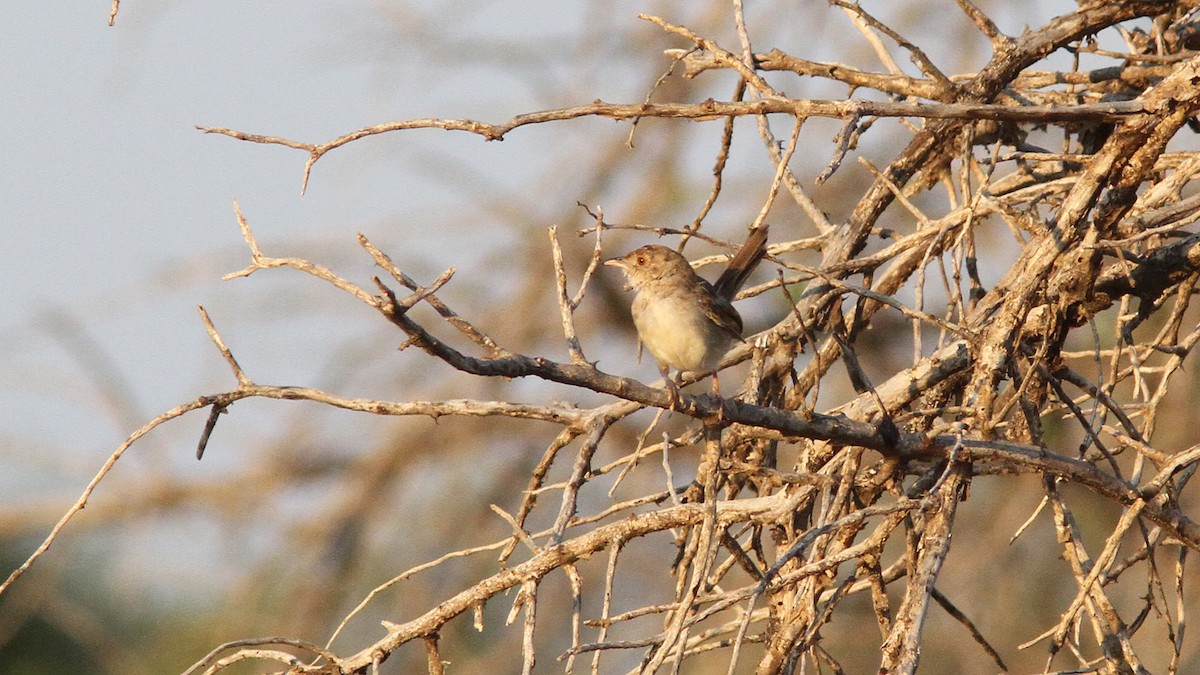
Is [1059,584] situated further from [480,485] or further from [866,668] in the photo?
[480,485]

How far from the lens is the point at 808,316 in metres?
3.47

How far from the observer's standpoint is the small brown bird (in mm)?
4301

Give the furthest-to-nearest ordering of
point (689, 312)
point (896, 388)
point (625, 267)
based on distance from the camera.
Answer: point (625, 267) < point (689, 312) < point (896, 388)

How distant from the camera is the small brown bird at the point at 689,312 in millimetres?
4301

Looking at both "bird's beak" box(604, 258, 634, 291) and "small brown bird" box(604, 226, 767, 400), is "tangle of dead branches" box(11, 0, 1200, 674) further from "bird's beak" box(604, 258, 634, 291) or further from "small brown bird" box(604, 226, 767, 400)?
"bird's beak" box(604, 258, 634, 291)

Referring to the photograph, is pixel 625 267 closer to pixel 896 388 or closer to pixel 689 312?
pixel 689 312

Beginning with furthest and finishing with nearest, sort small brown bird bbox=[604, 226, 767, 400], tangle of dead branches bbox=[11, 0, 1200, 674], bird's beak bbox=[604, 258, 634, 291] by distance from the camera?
1. bird's beak bbox=[604, 258, 634, 291]
2. small brown bird bbox=[604, 226, 767, 400]
3. tangle of dead branches bbox=[11, 0, 1200, 674]

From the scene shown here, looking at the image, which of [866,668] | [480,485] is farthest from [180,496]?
[866,668]

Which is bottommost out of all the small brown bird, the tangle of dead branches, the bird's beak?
the tangle of dead branches

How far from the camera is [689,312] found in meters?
4.43

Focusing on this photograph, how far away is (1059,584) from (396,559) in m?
4.78

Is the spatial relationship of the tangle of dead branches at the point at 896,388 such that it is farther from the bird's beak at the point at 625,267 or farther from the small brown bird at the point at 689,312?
the bird's beak at the point at 625,267

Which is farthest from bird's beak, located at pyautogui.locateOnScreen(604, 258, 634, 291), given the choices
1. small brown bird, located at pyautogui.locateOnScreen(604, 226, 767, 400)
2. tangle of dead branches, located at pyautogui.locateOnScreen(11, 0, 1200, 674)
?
tangle of dead branches, located at pyautogui.locateOnScreen(11, 0, 1200, 674)

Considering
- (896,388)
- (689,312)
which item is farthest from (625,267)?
(896,388)
